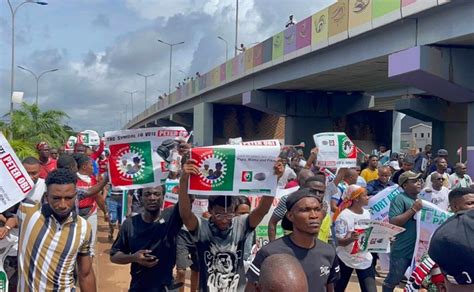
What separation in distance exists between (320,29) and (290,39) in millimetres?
3191

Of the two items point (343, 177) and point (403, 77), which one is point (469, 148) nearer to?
point (403, 77)

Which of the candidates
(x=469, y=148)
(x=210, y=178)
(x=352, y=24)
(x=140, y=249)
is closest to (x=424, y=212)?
(x=210, y=178)

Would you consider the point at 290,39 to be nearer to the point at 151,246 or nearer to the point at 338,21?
the point at 338,21

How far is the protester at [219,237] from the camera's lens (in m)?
4.68

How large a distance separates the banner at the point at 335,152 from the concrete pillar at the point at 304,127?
82.7 ft

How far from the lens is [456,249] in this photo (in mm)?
2061

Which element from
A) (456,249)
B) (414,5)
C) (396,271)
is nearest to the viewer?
(456,249)

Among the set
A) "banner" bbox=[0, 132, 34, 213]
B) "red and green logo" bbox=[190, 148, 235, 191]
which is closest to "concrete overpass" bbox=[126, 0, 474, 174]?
"red and green logo" bbox=[190, 148, 235, 191]

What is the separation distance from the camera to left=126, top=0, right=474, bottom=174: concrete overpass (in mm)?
17844

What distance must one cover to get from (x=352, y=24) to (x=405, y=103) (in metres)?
8.75

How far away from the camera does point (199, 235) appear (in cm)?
475

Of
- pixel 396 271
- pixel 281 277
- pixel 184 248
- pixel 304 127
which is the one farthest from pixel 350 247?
pixel 304 127

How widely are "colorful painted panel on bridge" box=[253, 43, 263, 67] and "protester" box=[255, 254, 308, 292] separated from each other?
26717 millimetres

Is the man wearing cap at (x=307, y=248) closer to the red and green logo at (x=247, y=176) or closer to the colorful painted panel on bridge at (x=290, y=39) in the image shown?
the red and green logo at (x=247, y=176)
